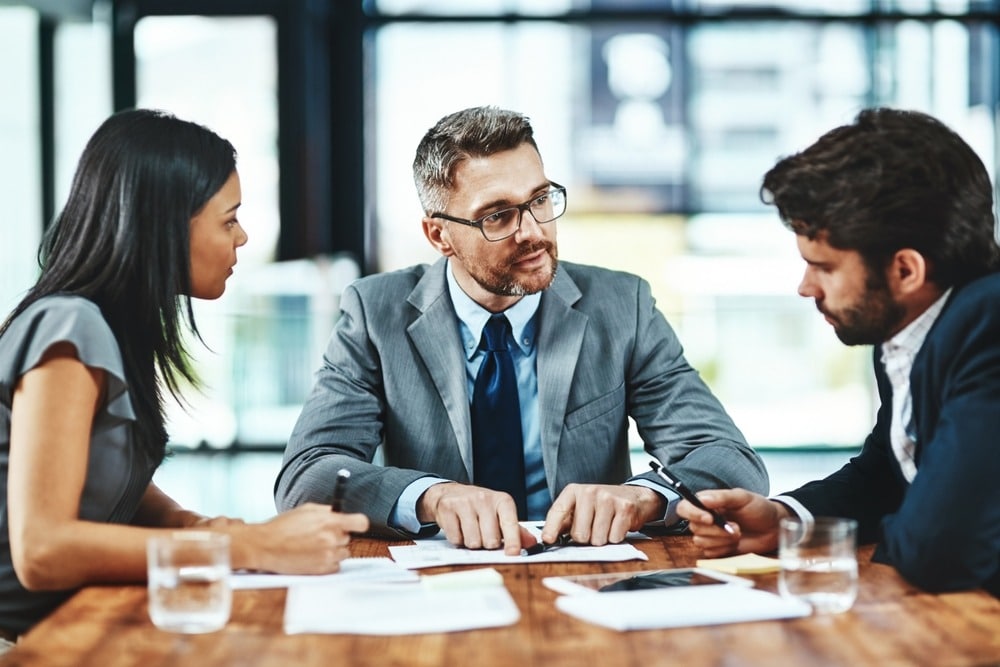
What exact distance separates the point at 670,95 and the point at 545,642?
5466 millimetres

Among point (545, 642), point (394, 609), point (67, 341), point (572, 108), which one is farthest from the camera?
point (572, 108)

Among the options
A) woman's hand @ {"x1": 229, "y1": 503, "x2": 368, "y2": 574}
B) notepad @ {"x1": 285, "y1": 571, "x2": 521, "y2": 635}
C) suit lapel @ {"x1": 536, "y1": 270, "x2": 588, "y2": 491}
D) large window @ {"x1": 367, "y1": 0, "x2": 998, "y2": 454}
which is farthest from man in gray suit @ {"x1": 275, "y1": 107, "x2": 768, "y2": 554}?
large window @ {"x1": 367, "y1": 0, "x2": 998, "y2": 454}

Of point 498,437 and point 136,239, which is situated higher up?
point 136,239

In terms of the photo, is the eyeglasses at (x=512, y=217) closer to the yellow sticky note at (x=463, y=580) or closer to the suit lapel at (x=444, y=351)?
the suit lapel at (x=444, y=351)

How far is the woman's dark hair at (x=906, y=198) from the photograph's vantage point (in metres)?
1.75

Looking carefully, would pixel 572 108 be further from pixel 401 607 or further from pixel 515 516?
pixel 401 607

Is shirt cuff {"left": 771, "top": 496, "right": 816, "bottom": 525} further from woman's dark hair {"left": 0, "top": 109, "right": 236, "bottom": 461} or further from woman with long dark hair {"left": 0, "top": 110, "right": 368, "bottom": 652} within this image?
woman's dark hair {"left": 0, "top": 109, "right": 236, "bottom": 461}

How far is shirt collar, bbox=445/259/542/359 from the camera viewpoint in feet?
8.18

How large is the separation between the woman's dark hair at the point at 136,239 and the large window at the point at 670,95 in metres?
4.55

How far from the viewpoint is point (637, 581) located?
5.28ft

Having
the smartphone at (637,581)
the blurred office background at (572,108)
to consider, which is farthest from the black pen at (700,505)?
the blurred office background at (572,108)

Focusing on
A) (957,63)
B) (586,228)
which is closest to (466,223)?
(586,228)

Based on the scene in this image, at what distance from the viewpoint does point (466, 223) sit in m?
2.49

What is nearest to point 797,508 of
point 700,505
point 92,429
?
point 700,505
